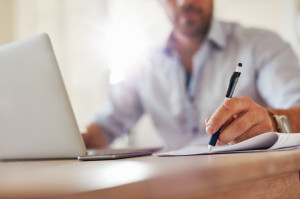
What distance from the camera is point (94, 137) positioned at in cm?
124

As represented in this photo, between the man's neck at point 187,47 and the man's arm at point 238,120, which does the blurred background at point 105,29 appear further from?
the man's arm at point 238,120

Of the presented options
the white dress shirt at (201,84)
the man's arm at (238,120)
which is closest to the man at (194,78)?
the white dress shirt at (201,84)

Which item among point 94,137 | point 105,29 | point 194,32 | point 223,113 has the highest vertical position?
point 105,29

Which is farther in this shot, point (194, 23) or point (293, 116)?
point (194, 23)

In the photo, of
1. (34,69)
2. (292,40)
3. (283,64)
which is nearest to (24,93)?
(34,69)

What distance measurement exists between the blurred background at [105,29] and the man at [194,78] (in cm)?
60

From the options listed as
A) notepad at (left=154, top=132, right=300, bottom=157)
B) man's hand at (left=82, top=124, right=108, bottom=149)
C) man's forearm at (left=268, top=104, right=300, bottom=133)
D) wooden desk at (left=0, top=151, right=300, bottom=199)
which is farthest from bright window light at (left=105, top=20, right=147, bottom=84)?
wooden desk at (left=0, top=151, right=300, bottom=199)

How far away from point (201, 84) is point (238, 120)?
2.73 ft

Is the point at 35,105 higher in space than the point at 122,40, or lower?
lower

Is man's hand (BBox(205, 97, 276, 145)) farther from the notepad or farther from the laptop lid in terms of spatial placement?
the laptop lid

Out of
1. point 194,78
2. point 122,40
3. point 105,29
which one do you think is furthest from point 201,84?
point 105,29

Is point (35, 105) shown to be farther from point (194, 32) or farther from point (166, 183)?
point (194, 32)

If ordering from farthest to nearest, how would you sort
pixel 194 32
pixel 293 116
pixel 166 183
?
pixel 194 32 < pixel 293 116 < pixel 166 183

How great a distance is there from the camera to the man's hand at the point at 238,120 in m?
0.40
